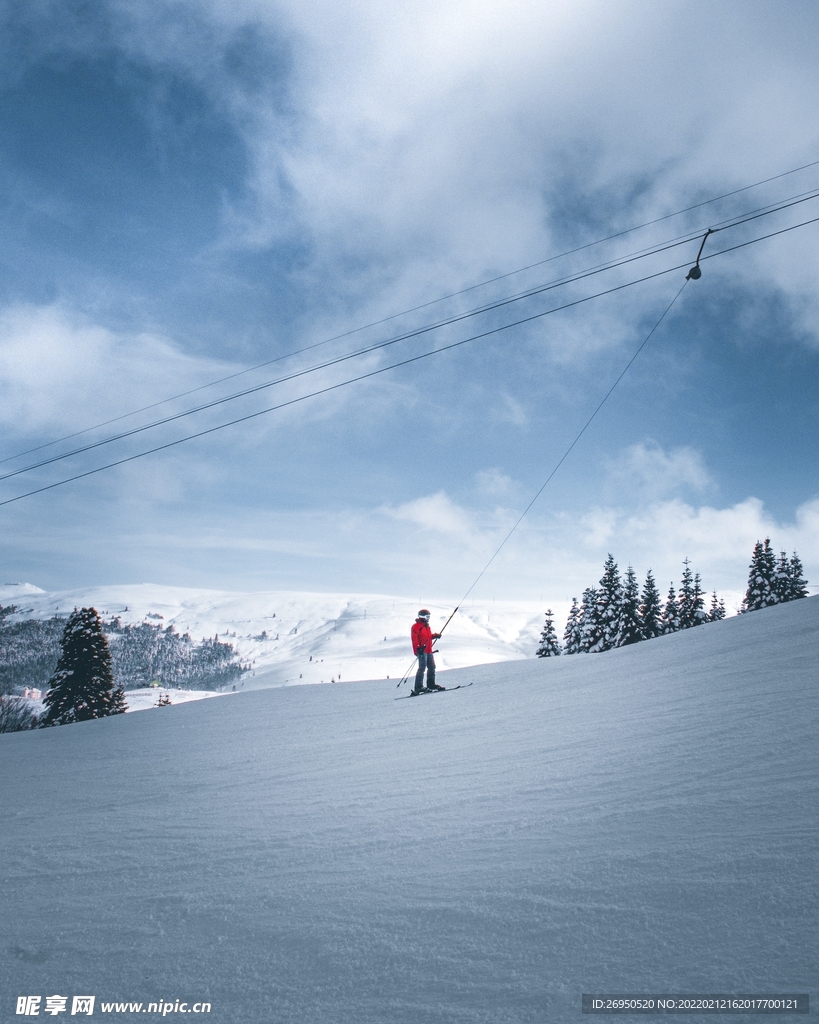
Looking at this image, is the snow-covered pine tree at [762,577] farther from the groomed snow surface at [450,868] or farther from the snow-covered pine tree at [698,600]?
the groomed snow surface at [450,868]

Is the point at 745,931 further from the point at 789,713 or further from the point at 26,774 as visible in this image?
the point at 26,774

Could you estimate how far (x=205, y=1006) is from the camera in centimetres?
259

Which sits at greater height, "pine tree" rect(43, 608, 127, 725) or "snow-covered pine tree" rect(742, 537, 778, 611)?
"snow-covered pine tree" rect(742, 537, 778, 611)

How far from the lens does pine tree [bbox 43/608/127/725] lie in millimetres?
33000

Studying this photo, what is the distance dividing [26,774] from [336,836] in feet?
22.4

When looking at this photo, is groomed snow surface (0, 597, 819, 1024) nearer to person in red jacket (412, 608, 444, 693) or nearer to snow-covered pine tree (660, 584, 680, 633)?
person in red jacket (412, 608, 444, 693)

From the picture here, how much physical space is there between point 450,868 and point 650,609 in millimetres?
53620

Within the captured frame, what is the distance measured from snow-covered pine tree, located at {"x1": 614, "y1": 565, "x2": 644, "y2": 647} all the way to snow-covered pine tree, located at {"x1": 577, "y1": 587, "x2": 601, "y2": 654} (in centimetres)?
190

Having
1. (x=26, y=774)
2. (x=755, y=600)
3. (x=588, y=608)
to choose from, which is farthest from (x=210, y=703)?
(x=755, y=600)

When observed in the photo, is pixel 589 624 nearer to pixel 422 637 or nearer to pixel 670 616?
pixel 670 616

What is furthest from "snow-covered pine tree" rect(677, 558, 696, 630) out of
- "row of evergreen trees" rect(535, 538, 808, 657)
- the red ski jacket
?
the red ski jacket

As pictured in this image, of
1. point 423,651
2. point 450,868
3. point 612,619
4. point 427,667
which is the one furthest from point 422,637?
point 612,619

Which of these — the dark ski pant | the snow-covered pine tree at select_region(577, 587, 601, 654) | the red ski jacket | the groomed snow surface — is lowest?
the groomed snow surface

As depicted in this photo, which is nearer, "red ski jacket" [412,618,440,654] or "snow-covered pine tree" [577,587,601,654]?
"red ski jacket" [412,618,440,654]
